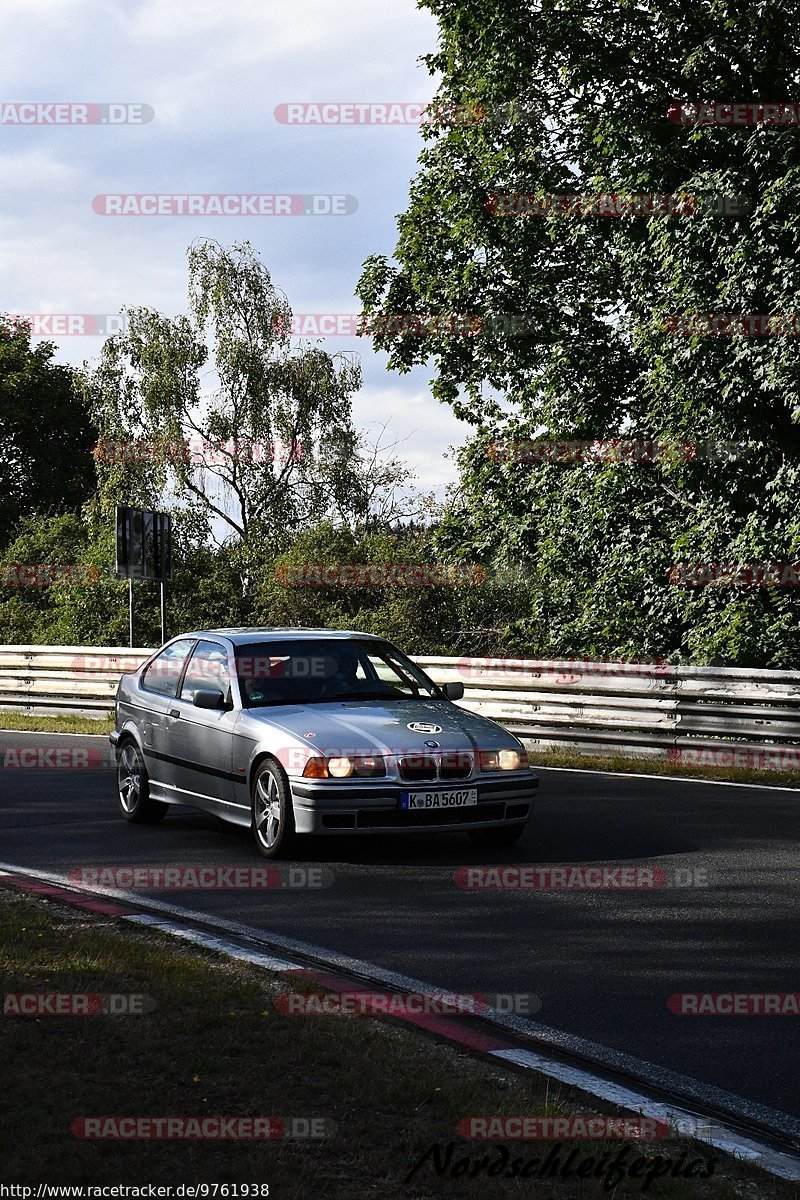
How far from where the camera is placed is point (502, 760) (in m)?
9.34

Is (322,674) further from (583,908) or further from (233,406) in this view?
(233,406)

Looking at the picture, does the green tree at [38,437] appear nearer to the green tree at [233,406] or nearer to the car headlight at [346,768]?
the green tree at [233,406]

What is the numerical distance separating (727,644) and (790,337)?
162 inches

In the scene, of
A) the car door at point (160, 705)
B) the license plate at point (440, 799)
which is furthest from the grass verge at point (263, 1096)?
the car door at point (160, 705)

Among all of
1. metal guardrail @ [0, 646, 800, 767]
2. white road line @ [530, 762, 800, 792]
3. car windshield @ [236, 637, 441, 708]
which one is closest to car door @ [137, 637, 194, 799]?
car windshield @ [236, 637, 441, 708]

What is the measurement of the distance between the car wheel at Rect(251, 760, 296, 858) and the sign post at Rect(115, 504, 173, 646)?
11225 millimetres

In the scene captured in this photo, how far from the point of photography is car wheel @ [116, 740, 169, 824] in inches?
441

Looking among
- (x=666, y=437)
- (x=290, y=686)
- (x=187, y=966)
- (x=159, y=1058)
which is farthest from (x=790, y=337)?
(x=159, y=1058)

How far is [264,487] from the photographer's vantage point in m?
37.8

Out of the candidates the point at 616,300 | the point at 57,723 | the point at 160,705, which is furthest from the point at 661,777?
the point at 57,723

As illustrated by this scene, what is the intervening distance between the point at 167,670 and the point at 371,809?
3.03 m

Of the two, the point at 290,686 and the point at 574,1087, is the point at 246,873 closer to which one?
the point at 290,686

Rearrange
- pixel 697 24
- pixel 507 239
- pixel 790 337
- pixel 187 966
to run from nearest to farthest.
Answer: pixel 187 966 → pixel 790 337 → pixel 697 24 → pixel 507 239

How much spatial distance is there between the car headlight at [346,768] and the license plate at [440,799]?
0.75 ft
